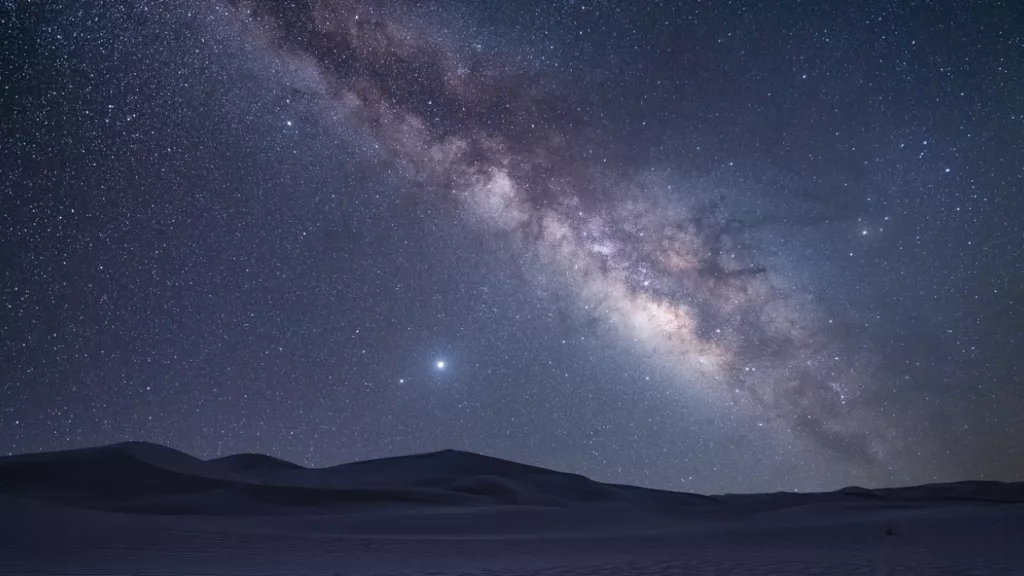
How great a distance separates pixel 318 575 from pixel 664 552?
4871 mm

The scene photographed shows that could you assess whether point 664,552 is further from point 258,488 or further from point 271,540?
point 258,488

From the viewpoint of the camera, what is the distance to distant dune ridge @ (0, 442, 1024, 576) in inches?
315

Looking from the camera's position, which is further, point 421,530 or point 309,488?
point 309,488

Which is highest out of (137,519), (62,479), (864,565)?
(62,479)

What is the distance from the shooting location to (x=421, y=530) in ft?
48.3

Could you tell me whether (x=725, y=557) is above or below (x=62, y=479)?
below

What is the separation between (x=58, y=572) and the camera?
6875 millimetres

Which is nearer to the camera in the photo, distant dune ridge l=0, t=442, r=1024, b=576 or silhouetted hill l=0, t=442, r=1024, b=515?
distant dune ridge l=0, t=442, r=1024, b=576

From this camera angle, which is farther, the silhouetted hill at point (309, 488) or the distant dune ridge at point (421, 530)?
the silhouetted hill at point (309, 488)

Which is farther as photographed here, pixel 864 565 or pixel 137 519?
pixel 137 519

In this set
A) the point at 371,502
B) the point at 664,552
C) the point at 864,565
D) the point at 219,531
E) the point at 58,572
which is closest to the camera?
the point at 58,572

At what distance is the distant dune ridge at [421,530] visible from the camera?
801 centimetres

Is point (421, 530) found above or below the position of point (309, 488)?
below

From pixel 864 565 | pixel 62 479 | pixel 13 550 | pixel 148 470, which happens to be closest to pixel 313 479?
pixel 148 470
